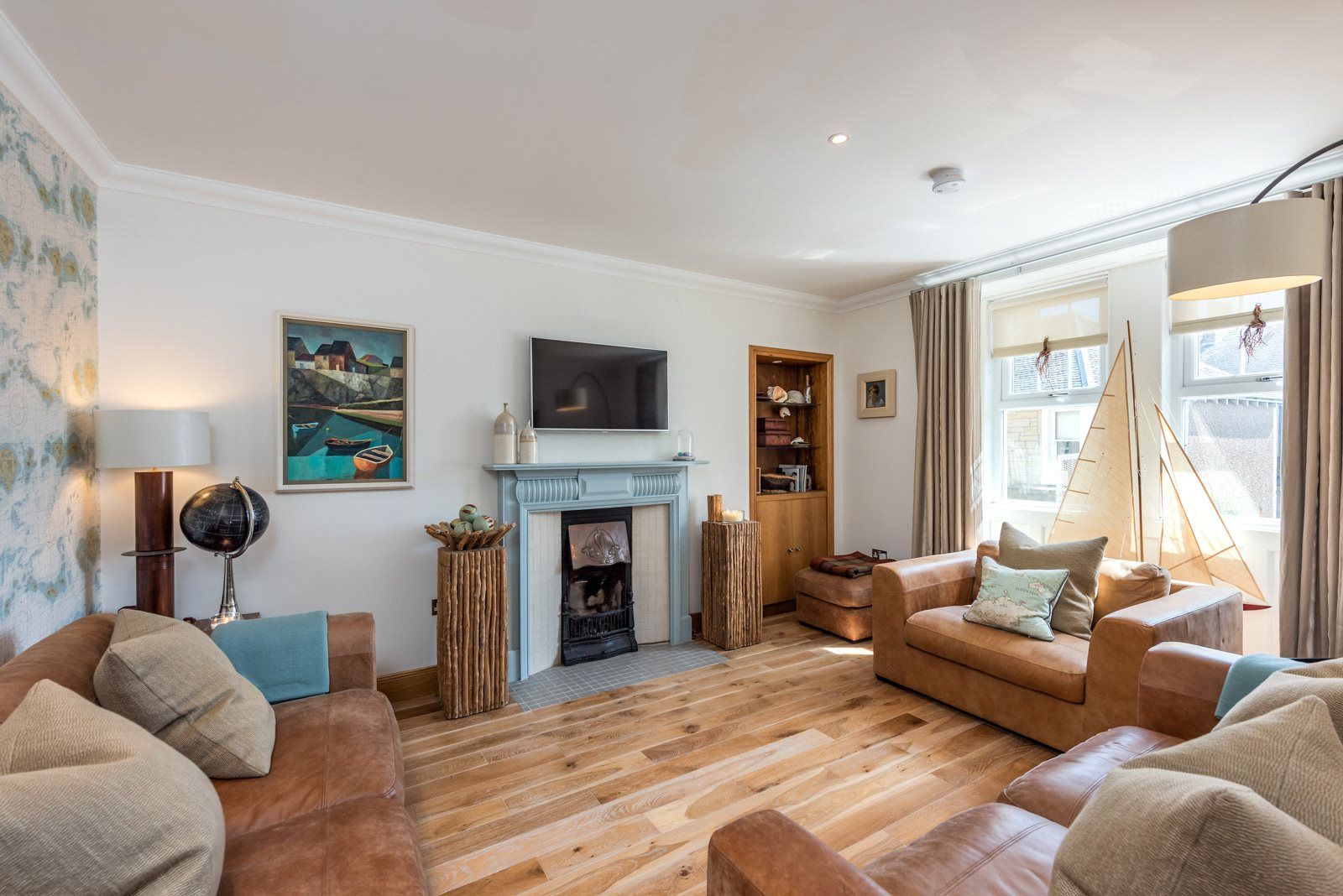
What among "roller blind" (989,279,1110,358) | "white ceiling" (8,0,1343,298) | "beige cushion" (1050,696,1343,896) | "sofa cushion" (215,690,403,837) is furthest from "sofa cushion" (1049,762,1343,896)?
"roller blind" (989,279,1110,358)

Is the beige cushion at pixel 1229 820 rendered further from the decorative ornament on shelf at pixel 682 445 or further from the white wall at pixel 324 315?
the decorative ornament on shelf at pixel 682 445

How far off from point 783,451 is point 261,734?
163 inches

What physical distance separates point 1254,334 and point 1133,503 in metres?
1.01

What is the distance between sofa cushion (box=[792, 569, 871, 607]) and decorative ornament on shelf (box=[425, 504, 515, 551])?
7.66 ft

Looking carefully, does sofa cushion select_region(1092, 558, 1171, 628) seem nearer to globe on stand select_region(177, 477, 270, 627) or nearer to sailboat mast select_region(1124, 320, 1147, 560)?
sailboat mast select_region(1124, 320, 1147, 560)

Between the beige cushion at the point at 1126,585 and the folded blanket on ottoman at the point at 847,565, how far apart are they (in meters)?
1.39

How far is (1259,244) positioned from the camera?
5.60ft

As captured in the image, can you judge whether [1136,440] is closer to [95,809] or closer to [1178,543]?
[1178,543]

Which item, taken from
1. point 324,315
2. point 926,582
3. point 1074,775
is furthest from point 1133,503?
point 324,315

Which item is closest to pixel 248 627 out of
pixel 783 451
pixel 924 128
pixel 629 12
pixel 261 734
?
pixel 261 734

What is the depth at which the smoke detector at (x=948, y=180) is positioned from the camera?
8.66 ft

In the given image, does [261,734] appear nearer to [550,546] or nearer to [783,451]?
[550,546]

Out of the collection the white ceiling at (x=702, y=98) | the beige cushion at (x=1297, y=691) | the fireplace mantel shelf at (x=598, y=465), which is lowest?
the beige cushion at (x=1297, y=691)

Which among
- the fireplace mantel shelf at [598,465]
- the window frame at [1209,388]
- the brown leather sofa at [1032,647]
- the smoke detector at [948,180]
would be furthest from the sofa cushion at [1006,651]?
the smoke detector at [948,180]
